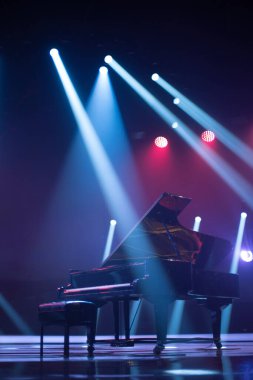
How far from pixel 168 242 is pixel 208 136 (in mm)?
4897

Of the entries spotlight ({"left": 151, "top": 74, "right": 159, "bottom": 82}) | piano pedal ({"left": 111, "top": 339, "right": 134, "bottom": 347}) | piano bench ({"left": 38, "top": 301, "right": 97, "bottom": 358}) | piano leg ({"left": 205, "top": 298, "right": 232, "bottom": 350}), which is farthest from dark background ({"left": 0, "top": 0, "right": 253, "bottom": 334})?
piano bench ({"left": 38, "top": 301, "right": 97, "bottom": 358})

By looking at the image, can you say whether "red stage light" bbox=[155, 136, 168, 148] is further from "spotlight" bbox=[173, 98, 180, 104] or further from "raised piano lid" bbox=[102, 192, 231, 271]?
"raised piano lid" bbox=[102, 192, 231, 271]

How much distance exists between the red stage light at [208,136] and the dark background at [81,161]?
201 mm

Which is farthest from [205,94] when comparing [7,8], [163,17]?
[7,8]

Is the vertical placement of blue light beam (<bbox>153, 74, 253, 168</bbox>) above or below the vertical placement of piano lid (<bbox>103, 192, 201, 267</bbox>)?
above

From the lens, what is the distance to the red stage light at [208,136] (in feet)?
32.2

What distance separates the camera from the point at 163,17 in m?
7.16

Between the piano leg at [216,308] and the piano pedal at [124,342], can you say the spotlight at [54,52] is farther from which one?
the piano pedal at [124,342]

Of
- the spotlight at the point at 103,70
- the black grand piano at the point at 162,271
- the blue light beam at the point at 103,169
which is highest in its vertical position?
the spotlight at the point at 103,70

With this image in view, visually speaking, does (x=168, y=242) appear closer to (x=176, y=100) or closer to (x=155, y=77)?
(x=155, y=77)

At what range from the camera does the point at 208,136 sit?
32.3 feet

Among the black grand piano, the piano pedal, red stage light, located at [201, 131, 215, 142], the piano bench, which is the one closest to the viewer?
the piano bench

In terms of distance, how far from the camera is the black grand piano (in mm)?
4668

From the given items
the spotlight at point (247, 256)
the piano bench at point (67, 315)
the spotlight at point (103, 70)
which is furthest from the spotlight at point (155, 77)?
the piano bench at point (67, 315)
